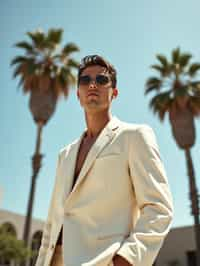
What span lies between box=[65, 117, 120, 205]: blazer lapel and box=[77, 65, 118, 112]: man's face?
0.40 ft

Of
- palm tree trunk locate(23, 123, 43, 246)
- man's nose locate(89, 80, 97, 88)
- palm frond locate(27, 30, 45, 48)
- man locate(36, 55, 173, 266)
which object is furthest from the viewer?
palm frond locate(27, 30, 45, 48)

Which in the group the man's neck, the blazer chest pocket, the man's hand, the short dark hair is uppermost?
the short dark hair

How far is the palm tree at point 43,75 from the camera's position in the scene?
68.1ft

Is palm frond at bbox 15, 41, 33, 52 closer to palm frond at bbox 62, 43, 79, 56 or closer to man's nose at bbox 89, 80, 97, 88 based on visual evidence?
palm frond at bbox 62, 43, 79, 56

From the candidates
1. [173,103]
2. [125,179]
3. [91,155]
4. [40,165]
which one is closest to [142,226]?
[125,179]

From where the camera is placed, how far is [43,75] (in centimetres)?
2095

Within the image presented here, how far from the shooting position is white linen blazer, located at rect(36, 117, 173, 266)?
178 centimetres

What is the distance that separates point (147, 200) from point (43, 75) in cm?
1965

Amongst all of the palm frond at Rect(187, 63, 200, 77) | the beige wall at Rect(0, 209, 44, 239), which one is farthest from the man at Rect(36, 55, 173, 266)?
the beige wall at Rect(0, 209, 44, 239)

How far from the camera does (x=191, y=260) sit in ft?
87.1

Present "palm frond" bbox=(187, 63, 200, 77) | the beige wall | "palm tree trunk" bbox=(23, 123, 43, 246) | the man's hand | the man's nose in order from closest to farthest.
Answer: the man's hand, the man's nose, "palm tree trunk" bbox=(23, 123, 43, 246), "palm frond" bbox=(187, 63, 200, 77), the beige wall

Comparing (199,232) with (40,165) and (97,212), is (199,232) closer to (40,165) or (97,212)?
(40,165)

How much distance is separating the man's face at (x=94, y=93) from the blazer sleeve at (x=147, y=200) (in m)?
0.32

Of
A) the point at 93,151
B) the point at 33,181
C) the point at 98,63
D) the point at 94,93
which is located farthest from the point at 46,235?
the point at 33,181
